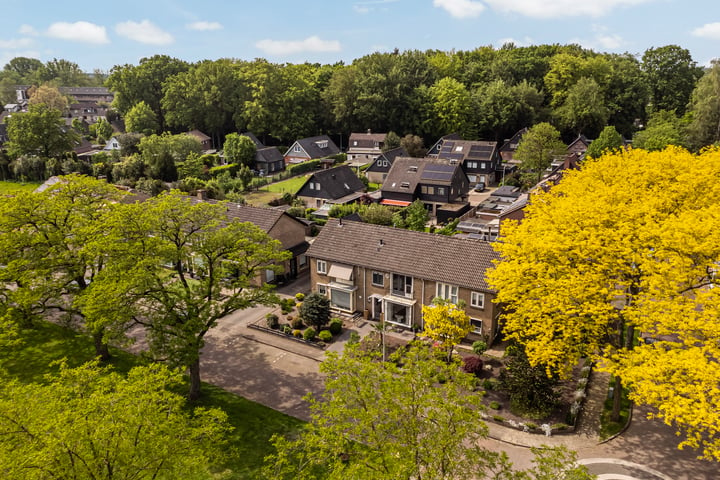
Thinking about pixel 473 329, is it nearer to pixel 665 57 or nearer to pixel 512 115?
pixel 512 115

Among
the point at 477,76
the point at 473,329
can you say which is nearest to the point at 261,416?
the point at 473,329

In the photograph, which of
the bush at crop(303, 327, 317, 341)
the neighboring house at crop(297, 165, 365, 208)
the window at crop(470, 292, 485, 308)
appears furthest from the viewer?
the neighboring house at crop(297, 165, 365, 208)

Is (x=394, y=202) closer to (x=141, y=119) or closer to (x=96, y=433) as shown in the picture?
(x=96, y=433)

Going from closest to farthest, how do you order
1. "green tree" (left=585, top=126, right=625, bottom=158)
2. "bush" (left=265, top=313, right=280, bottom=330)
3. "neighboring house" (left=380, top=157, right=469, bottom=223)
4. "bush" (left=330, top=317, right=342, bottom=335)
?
"bush" (left=330, top=317, right=342, bottom=335), "bush" (left=265, top=313, right=280, bottom=330), "neighboring house" (left=380, top=157, right=469, bottom=223), "green tree" (left=585, top=126, right=625, bottom=158)

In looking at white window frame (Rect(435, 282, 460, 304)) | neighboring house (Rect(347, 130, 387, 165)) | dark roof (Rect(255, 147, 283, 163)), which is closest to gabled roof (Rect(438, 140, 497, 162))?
neighboring house (Rect(347, 130, 387, 165))

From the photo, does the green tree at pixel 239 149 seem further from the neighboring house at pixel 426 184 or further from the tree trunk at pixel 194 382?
the tree trunk at pixel 194 382

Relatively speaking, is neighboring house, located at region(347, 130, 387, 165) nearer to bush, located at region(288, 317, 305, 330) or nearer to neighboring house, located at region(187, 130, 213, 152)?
neighboring house, located at region(187, 130, 213, 152)
